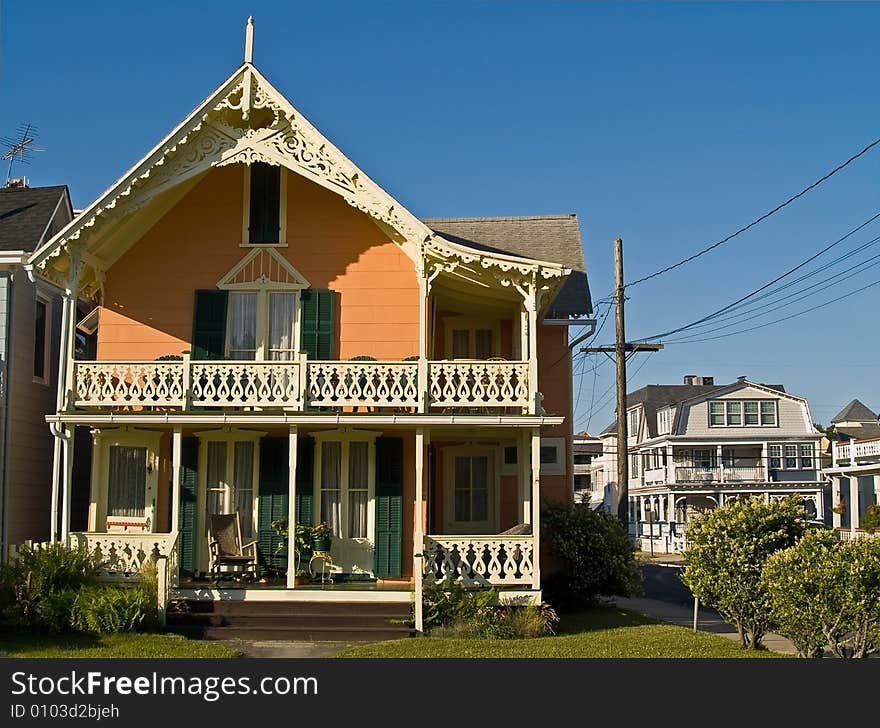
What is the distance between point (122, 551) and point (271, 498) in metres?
2.74

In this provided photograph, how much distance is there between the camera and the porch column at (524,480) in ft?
60.3

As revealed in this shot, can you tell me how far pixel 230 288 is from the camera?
1925 centimetres

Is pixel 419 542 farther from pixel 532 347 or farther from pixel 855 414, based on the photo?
pixel 855 414

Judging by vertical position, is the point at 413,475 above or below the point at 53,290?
below

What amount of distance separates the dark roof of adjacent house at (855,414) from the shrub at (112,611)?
55.5 m

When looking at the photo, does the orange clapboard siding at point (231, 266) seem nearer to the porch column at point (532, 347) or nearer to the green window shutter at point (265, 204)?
the green window shutter at point (265, 204)

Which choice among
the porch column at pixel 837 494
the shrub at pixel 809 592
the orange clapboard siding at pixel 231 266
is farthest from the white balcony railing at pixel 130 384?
the porch column at pixel 837 494

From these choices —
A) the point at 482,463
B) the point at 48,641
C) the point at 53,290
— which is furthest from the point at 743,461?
the point at 48,641

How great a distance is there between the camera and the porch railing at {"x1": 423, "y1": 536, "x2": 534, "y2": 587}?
16719mm

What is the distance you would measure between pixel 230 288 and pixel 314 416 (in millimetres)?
3419

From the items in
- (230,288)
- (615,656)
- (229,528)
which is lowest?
(615,656)

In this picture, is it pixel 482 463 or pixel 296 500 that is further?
pixel 482 463

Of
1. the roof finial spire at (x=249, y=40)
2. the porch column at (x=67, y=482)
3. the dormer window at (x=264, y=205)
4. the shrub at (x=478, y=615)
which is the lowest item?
the shrub at (x=478, y=615)
